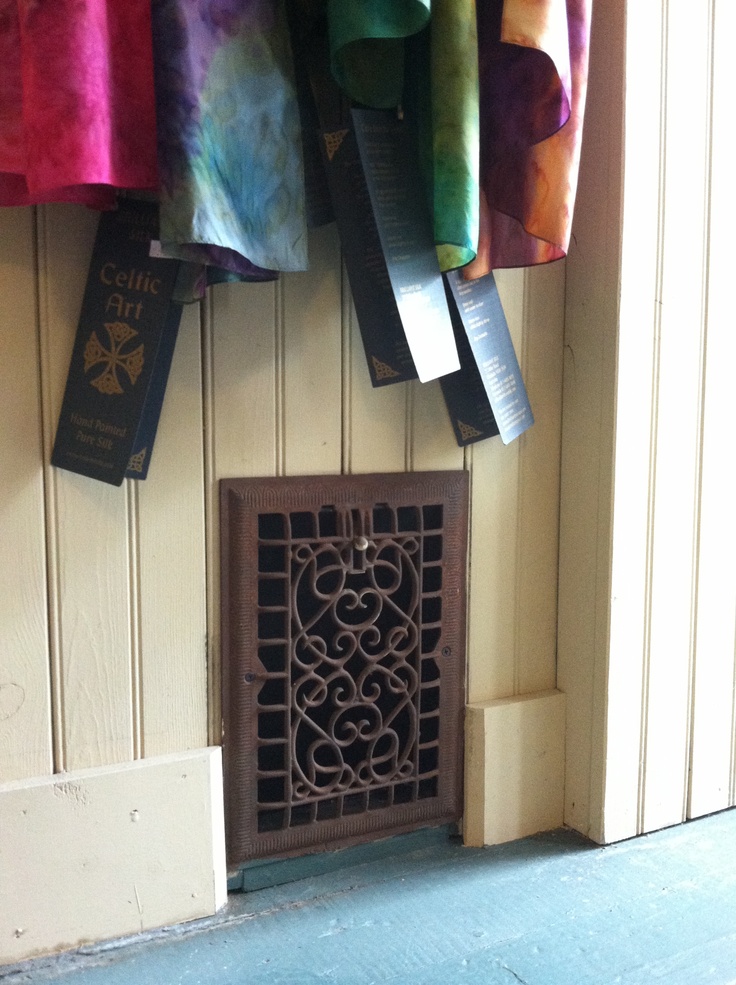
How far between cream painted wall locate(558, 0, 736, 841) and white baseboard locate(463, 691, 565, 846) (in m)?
0.03

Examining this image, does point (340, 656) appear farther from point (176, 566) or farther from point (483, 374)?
point (483, 374)

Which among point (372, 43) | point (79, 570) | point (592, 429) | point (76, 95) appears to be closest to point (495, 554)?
point (592, 429)

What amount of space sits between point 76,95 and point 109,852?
79 centimetres

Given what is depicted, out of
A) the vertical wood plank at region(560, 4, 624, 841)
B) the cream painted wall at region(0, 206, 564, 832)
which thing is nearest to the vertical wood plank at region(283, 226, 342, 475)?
the cream painted wall at region(0, 206, 564, 832)

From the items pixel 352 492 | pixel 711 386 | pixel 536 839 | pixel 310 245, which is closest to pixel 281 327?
pixel 310 245

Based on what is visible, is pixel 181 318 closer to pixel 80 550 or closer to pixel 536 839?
pixel 80 550

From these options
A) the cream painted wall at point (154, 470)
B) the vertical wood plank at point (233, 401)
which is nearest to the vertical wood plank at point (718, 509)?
the cream painted wall at point (154, 470)

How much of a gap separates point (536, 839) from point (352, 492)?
58 cm

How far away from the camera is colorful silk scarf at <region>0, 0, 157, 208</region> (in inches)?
29.5

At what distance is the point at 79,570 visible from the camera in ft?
3.18

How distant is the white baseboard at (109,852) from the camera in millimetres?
937

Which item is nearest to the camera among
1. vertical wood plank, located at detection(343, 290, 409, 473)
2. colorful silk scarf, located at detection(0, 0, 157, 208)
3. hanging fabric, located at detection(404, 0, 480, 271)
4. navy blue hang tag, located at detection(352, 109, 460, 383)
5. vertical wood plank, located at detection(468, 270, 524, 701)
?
colorful silk scarf, located at detection(0, 0, 157, 208)

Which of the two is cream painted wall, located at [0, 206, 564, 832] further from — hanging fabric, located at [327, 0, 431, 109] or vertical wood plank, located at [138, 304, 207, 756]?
hanging fabric, located at [327, 0, 431, 109]

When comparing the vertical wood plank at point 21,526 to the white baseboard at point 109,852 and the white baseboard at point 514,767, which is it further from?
the white baseboard at point 514,767
